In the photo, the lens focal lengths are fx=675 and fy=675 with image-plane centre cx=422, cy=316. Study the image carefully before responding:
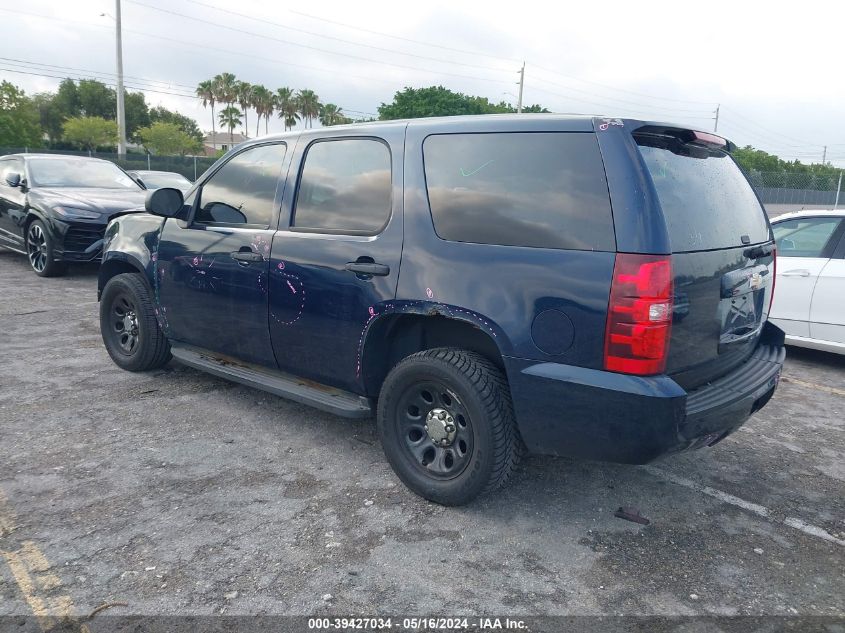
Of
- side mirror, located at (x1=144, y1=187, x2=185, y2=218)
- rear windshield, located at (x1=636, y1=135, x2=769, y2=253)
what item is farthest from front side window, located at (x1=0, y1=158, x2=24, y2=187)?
rear windshield, located at (x1=636, y1=135, x2=769, y2=253)

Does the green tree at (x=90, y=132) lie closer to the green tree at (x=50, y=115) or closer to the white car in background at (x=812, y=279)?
the green tree at (x=50, y=115)

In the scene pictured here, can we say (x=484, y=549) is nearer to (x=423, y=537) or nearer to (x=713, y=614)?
(x=423, y=537)

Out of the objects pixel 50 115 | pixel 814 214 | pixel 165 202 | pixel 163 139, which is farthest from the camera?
pixel 50 115

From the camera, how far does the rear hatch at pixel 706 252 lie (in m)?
2.85

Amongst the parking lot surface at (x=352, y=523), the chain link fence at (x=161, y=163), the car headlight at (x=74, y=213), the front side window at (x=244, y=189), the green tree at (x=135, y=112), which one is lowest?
the parking lot surface at (x=352, y=523)

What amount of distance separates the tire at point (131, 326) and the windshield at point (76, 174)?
5741mm

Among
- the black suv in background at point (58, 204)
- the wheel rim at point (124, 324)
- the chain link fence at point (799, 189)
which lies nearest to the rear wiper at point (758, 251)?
the wheel rim at point (124, 324)

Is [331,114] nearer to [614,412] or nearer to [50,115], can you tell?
[50,115]

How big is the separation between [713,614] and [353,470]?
6.33ft

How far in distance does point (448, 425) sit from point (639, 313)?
1097mm

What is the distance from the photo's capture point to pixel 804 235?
249 inches

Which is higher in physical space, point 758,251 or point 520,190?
point 520,190

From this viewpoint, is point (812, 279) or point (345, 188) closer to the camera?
point (345, 188)

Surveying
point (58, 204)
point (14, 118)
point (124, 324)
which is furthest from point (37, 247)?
point (14, 118)
